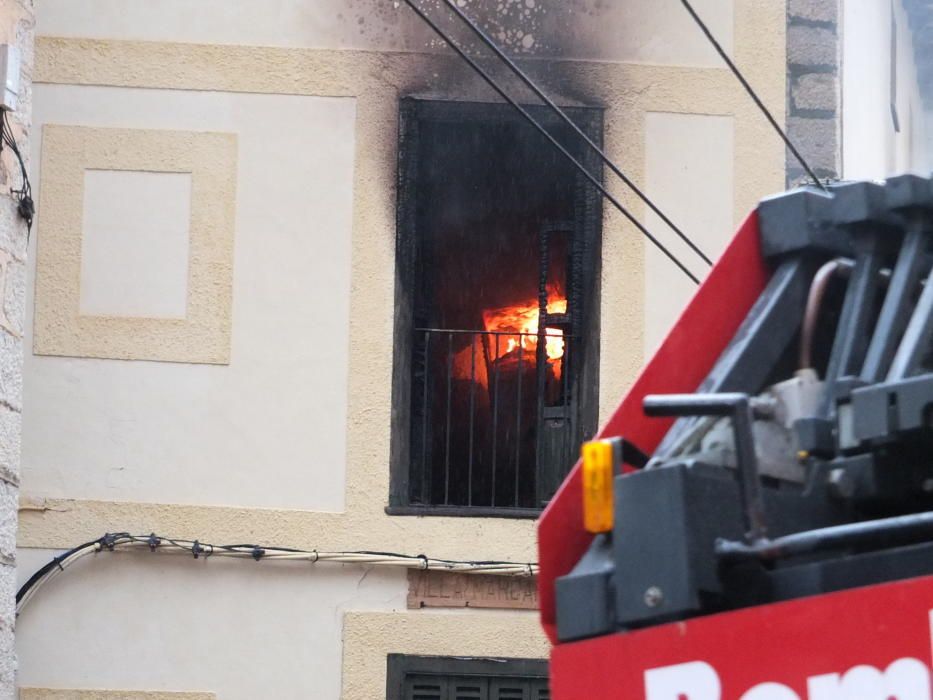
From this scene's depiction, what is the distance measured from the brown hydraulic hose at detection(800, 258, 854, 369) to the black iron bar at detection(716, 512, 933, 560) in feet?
2.54

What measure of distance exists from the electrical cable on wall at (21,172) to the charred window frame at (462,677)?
124 inches

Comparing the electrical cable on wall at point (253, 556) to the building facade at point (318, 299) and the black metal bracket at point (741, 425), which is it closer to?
the building facade at point (318, 299)

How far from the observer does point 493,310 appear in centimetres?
1088

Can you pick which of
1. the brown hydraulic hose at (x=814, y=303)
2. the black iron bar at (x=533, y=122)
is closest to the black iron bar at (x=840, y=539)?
the brown hydraulic hose at (x=814, y=303)

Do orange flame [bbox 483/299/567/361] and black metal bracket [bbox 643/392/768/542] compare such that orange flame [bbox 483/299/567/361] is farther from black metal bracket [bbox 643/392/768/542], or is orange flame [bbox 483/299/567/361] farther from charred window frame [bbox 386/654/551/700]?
black metal bracket [bbox 643/392/768/542]

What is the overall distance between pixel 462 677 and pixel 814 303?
5.34m

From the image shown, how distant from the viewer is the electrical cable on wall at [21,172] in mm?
7488

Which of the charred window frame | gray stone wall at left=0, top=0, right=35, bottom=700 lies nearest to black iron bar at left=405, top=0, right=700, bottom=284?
gray stone wall at left=0, top=0, right=35, bottom=700

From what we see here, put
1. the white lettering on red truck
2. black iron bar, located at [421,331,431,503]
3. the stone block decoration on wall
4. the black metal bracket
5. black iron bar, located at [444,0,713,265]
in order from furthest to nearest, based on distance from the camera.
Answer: black iron bar, located at [421,331,431,503] → the stone block decoration on wall → black iron bar, located at [444,0,713,265] → the black metal bracket → the white lettering on red truck

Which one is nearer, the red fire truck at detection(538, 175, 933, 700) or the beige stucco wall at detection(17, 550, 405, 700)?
the red fire truck at detection(538, 175, 933, 700)

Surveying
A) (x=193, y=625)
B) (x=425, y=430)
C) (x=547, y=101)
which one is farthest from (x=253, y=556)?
(x=547, y=101)

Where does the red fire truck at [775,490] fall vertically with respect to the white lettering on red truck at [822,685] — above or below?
above

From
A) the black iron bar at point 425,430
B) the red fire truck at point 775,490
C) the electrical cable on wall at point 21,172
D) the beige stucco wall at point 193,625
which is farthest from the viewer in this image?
the black iron bar at point 425,430

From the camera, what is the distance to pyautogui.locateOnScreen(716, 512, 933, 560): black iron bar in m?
3.42
